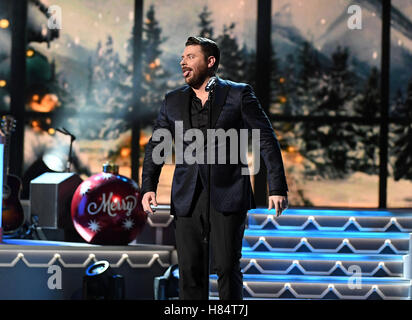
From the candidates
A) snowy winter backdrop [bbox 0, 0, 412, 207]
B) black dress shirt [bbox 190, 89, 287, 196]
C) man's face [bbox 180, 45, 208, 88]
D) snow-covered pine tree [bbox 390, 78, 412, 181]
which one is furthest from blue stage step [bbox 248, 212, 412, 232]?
man's face [bbox 180, 45, 208, 88]

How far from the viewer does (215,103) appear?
3309mm

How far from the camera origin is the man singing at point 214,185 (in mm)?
3197

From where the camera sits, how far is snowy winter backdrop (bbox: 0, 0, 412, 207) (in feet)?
26.4

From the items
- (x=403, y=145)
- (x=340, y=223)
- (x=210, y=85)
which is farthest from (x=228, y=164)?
(x=403, y=145)

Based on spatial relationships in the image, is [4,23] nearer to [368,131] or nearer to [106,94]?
[106,94]

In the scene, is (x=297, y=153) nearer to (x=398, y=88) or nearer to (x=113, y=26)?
(x=398, y=88)

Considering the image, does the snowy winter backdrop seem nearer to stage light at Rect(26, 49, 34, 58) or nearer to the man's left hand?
stage light at Rect(26, 49, 34, 58)

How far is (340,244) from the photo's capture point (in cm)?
604

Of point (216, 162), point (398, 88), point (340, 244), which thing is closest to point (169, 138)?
point (216, 162)

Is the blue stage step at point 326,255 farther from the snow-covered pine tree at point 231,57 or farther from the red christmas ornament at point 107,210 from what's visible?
the snow-covered pine tree at point 231,57

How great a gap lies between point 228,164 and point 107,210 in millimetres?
2347

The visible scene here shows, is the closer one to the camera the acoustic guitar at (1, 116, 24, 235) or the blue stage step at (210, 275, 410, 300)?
the blue stage step at (210, 275, 410, 300)

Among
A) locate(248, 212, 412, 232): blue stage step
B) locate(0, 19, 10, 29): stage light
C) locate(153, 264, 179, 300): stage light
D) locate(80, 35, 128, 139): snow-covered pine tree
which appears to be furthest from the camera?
locate(80, 35, 128, 139): snow-covered pine tree
